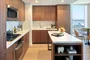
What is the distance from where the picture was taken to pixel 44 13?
8812mm

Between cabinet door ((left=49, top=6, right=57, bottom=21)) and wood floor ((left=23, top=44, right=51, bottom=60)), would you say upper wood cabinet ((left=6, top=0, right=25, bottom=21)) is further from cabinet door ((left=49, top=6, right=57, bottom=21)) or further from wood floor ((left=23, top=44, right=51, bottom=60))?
cabinet door ((left=49, top=6, right=57, bottom=21))

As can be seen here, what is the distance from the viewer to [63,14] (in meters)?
8.34

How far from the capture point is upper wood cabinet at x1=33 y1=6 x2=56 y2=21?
8805 mm

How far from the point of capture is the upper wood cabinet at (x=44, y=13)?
28.9 feet

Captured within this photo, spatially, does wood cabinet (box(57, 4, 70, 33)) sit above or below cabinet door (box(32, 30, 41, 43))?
above

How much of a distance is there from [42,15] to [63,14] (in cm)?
131

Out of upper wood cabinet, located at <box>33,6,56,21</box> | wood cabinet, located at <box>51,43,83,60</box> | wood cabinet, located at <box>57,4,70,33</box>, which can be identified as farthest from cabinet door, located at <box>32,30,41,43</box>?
wood cabinet, located at <box>51,43,83,60</box>

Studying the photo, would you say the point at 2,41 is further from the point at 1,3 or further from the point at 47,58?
the point at 47,58

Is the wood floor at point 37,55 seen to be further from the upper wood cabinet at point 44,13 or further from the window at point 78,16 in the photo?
the window at point 78,16

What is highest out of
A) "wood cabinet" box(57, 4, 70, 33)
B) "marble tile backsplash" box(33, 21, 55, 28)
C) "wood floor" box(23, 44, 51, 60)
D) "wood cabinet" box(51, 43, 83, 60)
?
"wood cabinet" box(57, 4, 70, 33)

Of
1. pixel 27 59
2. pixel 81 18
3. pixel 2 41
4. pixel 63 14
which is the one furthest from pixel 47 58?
pixel 81 18

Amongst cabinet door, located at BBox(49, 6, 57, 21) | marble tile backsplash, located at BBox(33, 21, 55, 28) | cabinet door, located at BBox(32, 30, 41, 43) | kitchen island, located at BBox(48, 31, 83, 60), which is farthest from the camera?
marble tile backsplash, located at BBox(33, 21, 55, 28)

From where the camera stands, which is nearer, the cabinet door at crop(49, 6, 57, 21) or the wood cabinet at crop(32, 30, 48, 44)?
the wood cabinet at crop(32, 30, 48, 44)

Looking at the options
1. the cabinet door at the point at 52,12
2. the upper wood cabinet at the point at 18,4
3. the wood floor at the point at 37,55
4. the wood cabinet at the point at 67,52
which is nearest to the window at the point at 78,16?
the cabinet door at the point at 52,12
